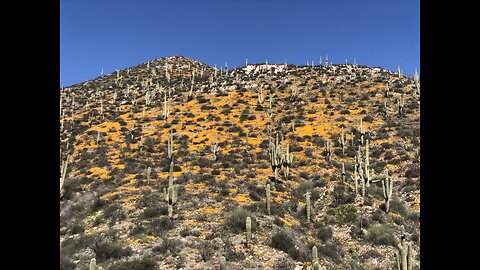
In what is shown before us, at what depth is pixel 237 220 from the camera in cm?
1616

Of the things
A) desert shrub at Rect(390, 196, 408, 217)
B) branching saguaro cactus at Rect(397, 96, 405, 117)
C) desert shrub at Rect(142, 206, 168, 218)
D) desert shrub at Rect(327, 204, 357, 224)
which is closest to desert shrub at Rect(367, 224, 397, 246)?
desert shrub at Rect(327, 204, 357, 224)

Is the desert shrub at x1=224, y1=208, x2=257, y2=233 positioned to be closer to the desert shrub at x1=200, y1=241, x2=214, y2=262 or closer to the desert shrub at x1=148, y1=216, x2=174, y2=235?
the desert shrub at x1=200, y1=241, x2=214, y2=262

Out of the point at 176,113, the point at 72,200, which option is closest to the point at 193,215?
the point at 72,200

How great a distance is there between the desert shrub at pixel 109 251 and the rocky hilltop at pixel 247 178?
0.16ft

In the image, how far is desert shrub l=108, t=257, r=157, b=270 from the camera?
1205cm

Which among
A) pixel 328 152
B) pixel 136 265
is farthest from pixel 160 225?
pixel 328 152

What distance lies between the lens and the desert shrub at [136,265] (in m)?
12.1

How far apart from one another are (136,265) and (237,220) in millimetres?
5292

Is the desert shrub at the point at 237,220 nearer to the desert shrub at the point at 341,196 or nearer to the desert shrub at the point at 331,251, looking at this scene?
the desert shrub at the point at 331,251
